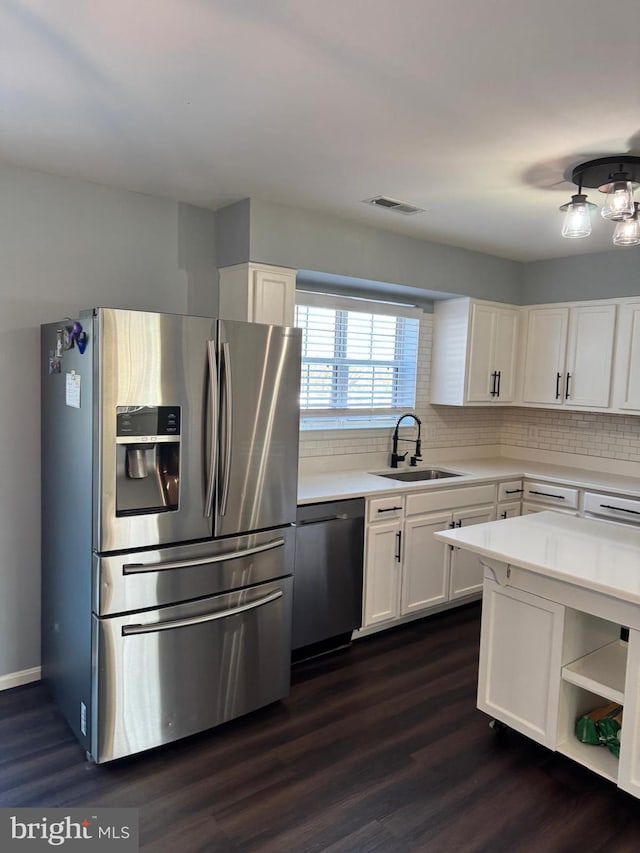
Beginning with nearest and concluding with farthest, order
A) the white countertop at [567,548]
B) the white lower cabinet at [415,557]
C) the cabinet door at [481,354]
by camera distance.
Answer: the white countertop at [567,548], the white lower cabinet at [415,557], the cabinet door at [481,354]

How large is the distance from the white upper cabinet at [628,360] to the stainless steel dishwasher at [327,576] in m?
2.06

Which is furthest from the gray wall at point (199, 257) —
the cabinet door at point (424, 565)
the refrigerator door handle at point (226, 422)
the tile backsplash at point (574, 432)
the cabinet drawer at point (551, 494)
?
the tile backsplash at point (574, 432)

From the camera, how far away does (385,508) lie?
3.42 m

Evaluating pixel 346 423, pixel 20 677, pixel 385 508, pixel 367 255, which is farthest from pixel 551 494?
pixel 20 677

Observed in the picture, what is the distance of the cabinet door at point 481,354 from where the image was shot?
14.1 ft

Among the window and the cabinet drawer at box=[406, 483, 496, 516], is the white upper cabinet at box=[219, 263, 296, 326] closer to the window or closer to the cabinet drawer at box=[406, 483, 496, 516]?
the window

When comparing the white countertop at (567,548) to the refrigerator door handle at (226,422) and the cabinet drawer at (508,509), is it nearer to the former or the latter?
the refrigerator door handle at (226,422)

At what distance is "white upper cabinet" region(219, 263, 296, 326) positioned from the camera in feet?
10.2

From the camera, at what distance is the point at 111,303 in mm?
3023

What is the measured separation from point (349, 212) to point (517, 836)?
9.68 ft

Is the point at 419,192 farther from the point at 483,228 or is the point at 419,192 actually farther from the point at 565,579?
the point at 565,579

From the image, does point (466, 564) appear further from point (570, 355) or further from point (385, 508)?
point (570, 355)

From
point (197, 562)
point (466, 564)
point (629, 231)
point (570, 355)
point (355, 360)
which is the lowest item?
point (466, 564)

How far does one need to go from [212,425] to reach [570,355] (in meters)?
2.99
